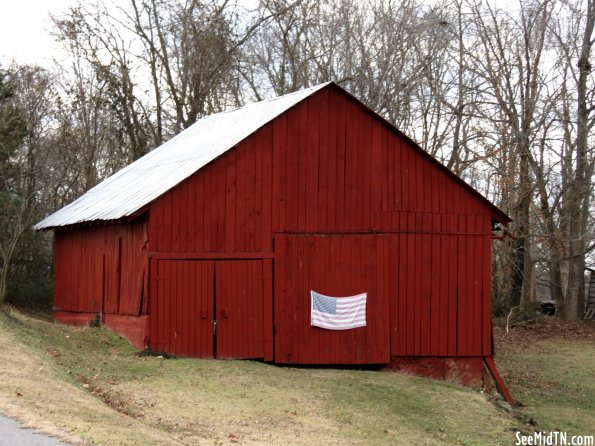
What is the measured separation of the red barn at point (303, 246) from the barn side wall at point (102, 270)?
0.24 ft

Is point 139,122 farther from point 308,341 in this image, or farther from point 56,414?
point 56,414

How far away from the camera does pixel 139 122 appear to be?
130 ft

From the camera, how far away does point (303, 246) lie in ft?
62.7

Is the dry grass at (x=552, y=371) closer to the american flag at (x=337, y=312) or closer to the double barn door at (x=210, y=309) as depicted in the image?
the american flag at (x=337, y=312)

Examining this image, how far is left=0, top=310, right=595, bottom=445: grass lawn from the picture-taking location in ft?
36.1

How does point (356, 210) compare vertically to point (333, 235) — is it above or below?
above

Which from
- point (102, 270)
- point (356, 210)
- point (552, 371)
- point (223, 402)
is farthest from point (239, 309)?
point (552, 371)

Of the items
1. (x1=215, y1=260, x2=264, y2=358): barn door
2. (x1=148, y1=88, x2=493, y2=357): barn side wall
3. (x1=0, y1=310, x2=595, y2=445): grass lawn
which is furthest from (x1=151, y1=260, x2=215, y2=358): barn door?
(x1=0, y1=310, x2=595, y2=445): grass lawn

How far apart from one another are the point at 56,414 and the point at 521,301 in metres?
27.5

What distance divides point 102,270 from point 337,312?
588cm

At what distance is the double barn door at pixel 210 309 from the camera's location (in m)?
18.0

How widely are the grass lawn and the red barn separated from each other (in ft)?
2.68

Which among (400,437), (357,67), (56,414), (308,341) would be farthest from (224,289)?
(357,67)

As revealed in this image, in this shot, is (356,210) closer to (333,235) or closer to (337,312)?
(333,235)
